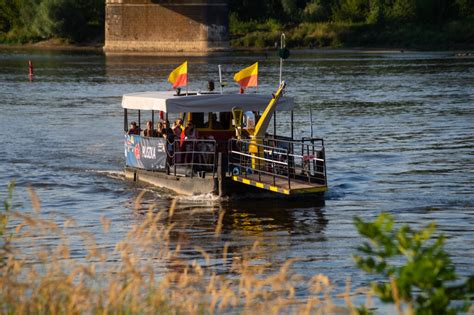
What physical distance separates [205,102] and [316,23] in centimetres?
10066

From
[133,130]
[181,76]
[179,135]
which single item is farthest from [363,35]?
[179,135]

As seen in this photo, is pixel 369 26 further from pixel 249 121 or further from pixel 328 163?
pixel 249 121

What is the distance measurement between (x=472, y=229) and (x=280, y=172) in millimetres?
5348

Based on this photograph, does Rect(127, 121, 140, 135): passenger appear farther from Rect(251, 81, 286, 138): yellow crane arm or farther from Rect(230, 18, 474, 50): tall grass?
Rect(230, 18, 474, 50): tall grass

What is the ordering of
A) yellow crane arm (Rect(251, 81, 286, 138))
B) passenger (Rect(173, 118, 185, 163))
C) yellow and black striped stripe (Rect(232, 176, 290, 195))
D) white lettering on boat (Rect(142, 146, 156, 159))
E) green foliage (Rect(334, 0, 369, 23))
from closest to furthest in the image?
yellow and black striped stripe (Rect(232, 176, 290, 195)), yellow crane arm (Rect(251, 81, 286, 138)), passenger (Rect(173, 118, 185, 163)), white lettering on boat (Rect(142, 146, 156, 159)), green foliage (Rect(334, 0, 369, 23))

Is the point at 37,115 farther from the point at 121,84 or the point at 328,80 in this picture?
the point at 328,80

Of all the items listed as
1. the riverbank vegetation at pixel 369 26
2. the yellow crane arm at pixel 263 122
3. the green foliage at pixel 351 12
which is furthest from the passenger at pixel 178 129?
the green foliage at pixel 351 12

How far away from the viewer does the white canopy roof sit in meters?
26.5

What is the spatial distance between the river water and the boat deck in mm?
603

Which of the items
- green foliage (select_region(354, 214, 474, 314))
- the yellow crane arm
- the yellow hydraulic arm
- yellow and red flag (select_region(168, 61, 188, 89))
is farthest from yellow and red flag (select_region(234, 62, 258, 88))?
green foliage (select_region(354, 214, 474, 314))

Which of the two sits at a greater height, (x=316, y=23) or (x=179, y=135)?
(x=179, y=135)

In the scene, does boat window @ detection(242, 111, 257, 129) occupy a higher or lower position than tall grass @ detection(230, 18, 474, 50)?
higher

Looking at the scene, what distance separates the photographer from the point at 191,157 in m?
26.9

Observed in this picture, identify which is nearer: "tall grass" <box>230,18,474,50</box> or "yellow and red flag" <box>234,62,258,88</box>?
"yellow and red flag" <box>234,62,258,88</box>
